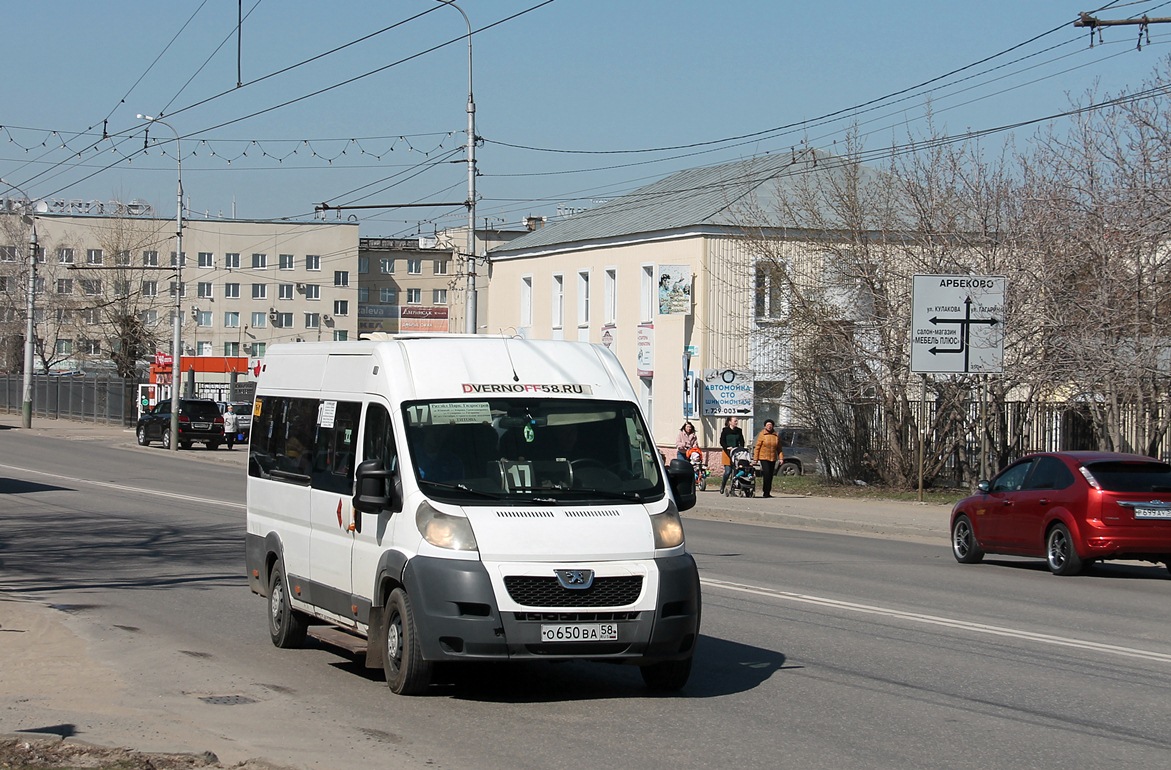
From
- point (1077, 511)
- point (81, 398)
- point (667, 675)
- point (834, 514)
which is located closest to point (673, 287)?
point (834, 514)

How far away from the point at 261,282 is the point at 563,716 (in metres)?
102

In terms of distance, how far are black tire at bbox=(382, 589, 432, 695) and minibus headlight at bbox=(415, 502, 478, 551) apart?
407 mm

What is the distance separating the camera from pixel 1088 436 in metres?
30.7

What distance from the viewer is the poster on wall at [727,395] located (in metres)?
32.4

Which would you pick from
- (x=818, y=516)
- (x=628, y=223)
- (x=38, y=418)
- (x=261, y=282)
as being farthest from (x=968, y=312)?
(x=261, y=282)

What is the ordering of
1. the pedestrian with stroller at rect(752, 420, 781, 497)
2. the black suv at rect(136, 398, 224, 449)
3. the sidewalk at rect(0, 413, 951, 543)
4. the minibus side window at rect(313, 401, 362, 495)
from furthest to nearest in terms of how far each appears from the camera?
the black suv at rect(136, 398, 224, 449) → the pedestrian with stroller at rect(752, 420, 781, 497) → the sidewalk at rect(0, 413, 951, 543) → the minibus side window at rect(313, 401, 362, 495)

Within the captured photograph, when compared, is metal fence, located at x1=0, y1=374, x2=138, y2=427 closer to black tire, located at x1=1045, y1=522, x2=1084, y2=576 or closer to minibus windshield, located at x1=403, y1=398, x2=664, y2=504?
black tire, located at x1=1045, y1=522, x2=1084, y2=576

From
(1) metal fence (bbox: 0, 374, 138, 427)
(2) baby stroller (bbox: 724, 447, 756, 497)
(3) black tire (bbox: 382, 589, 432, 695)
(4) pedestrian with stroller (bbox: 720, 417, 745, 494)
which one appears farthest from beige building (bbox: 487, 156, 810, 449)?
(3) black tire (bbox: 382, 589, 432, 695)

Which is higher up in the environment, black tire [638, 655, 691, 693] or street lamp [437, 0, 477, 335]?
street lamp [437, 0, 477, 335]

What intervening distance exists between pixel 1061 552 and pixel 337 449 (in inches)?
423

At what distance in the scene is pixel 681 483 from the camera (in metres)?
9.16

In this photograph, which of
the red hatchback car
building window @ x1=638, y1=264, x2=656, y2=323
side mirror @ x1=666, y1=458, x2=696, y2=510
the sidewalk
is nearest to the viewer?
side mirror @ x1=666, y1=458, x2=696, y2=510

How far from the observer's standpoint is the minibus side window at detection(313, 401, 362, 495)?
9.53 meters

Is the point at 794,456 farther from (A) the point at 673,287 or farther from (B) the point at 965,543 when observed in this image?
(B) the point at 965,543
